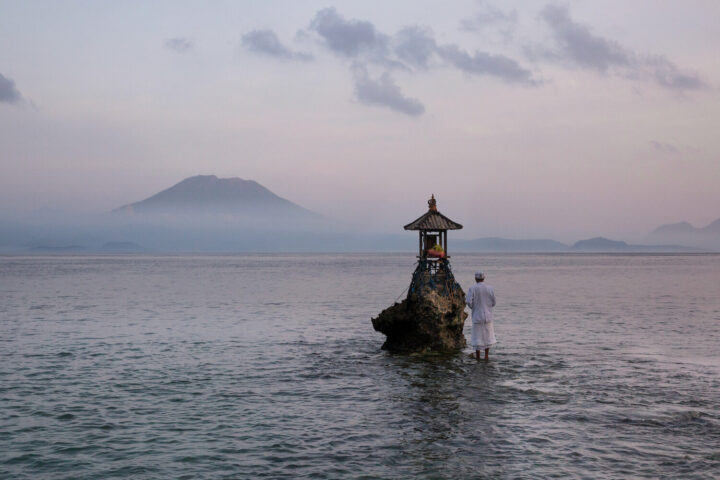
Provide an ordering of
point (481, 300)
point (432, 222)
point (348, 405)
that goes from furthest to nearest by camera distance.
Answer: point (432, 222)
point (481, 300)
point (348, 405)

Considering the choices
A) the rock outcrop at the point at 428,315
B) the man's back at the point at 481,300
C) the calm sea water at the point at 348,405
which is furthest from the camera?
the rock outcrop at the point at 428,315

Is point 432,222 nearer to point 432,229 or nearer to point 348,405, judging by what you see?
point 432,229

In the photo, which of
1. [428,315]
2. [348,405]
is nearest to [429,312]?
[428,315]

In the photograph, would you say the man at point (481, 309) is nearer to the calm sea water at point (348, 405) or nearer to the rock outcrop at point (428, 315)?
the calm sea water at point (348, 405)

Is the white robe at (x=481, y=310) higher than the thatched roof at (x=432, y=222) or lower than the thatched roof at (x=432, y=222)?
lower

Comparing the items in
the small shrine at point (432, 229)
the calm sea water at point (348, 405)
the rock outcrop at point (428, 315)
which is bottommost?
the calm sea water at point (348, 405)

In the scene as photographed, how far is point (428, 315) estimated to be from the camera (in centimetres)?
2222

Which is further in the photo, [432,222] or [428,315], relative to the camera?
[432,222]

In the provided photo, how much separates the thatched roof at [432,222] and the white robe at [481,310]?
4.10 metres

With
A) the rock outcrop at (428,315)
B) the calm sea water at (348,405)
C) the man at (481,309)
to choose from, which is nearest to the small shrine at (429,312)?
the rock outcrop at (428,315)

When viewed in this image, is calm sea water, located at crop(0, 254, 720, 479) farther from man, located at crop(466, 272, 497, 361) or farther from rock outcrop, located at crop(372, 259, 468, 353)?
rock outcrop, located at crop(372, 259, 468, 353)

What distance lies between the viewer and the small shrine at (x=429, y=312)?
880 inches

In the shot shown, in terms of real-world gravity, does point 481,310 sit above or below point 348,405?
above

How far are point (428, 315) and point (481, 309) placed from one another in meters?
2.99
